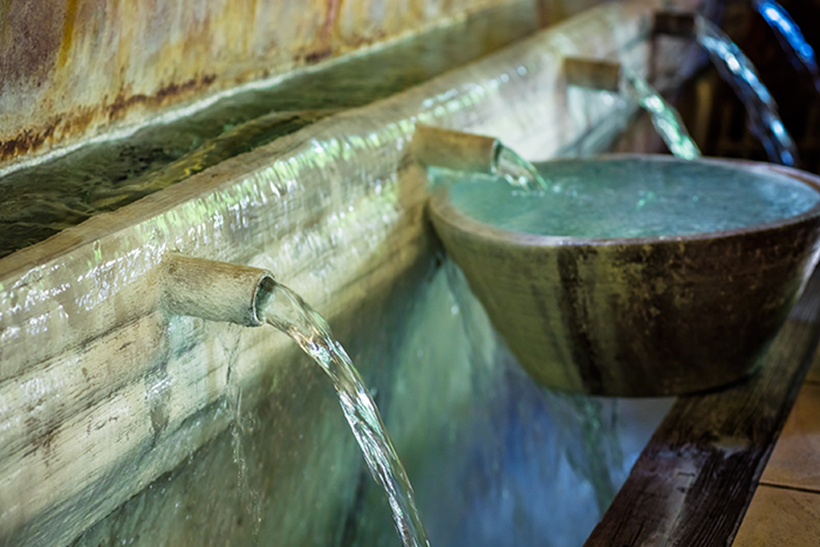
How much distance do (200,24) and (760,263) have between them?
5.02 feet

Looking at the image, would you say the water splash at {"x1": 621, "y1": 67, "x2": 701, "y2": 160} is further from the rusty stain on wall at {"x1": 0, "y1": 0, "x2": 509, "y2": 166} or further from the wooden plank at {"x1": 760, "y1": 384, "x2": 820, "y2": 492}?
the wooden plank at {"x1": 760, "y1": 384, "x2": 820, "y2": 492}

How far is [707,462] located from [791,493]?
21 centimetres

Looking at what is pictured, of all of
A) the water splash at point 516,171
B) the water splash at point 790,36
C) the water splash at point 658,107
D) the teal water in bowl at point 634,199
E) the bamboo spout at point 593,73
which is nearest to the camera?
the teal water in bowl at point 634,199

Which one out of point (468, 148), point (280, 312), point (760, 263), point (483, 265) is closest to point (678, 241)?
point (760, 263)

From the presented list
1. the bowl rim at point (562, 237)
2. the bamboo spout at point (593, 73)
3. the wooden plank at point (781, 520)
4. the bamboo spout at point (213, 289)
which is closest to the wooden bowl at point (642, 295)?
the bowl rim at point (562, 237)

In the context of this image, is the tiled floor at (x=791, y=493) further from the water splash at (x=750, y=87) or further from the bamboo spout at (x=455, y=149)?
the water splash at (x=750, y=87)

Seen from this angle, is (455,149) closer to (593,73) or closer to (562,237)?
(562,237)

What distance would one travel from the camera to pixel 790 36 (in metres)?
4.99

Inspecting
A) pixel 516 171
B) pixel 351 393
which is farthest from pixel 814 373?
pixel 351 393

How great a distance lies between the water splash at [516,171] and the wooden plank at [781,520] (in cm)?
105

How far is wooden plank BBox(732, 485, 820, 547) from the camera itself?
5.28 feet

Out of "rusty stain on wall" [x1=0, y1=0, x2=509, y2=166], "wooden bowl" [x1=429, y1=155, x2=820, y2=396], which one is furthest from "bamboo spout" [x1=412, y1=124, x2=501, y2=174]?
"rusty stain on wall" [x1=0, y1=0, x2=509, y2=166]

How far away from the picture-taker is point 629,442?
2.72 m

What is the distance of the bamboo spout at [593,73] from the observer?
10.5ft
